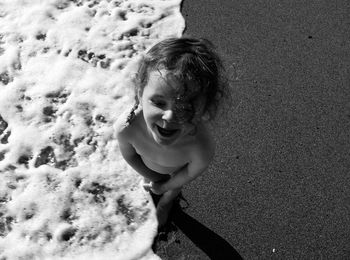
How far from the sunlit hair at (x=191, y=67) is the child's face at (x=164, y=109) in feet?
0.08

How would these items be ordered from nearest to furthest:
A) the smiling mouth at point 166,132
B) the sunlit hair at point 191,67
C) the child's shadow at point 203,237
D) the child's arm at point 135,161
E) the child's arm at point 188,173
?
1. the sunlit hair at point 191,67
2. the smiling mouth at point 166,132
3. the child's arm at point 188,173
4. the child's arm at point 135,161
5. the child's shadow at point 203,237

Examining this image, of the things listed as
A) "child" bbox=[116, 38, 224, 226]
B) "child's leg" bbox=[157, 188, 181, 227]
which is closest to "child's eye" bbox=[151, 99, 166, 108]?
"child" bbox=[116, 38, 224, 226]

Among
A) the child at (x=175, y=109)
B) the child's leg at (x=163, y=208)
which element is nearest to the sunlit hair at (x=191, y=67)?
the child at (x=175, y=109)

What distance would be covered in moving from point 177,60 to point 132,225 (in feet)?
3.51

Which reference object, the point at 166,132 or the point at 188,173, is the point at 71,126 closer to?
the point at 188,173

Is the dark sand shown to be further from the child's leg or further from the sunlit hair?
the sunlit hair

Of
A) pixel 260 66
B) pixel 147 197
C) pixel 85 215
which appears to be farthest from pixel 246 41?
pixel 85 215

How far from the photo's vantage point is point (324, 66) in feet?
10.8

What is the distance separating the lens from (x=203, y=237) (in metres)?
2.53

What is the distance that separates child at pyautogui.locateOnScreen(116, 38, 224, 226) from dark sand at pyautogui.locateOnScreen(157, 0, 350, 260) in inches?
18.9

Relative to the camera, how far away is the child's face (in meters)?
1.83

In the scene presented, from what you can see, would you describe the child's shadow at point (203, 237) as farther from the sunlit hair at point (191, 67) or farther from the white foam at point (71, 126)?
the sunlit hair at point (191, 67)

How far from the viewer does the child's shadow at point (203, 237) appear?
2490 mm

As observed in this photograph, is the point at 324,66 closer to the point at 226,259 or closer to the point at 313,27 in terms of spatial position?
the point at 313,27
